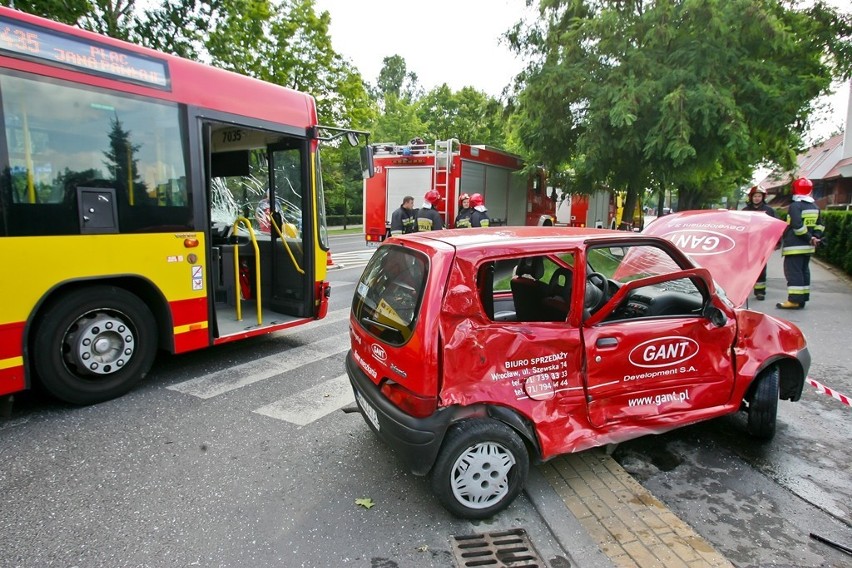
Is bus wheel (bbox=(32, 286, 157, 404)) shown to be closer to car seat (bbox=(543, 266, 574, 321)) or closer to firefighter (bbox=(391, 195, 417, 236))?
car seat (bbox=(543, 266, 574, 321))

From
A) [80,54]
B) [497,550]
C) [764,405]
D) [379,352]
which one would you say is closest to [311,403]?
[379,352]

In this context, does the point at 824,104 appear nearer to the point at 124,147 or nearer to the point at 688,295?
the point at 688,295

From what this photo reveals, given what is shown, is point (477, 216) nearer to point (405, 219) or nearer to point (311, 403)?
point (405, 219)

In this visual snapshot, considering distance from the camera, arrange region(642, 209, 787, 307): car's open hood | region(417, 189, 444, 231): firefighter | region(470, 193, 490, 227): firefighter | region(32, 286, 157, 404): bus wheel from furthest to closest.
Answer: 1. region(417, 189, 444, 231): firefighter
2. region(470, 193, 490, 227): firefighter
3. region(642, 209, 787, 307): car's open hood
4. region(32, 286, 157, 404): bus wheel

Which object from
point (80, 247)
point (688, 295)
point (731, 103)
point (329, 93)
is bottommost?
point (688, 295)

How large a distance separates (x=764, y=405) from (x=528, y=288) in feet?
6.01

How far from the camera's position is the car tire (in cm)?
357

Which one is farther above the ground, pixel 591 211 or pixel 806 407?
pixel 591 211

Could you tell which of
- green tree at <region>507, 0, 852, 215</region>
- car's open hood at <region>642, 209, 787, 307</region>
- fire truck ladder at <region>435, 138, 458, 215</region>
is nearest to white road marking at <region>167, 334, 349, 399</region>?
car's open hood at <region>642, 209, 787, 307</region>

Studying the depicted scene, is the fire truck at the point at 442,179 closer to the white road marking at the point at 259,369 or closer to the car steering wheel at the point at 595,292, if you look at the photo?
the white road marking at the point at 259,369

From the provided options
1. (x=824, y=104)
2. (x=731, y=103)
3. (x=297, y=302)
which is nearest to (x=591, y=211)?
(x=824, y=104)

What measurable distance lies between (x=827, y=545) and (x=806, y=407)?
2.15 metres

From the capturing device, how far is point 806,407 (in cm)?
444

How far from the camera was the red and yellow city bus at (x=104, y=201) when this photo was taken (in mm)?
3744
